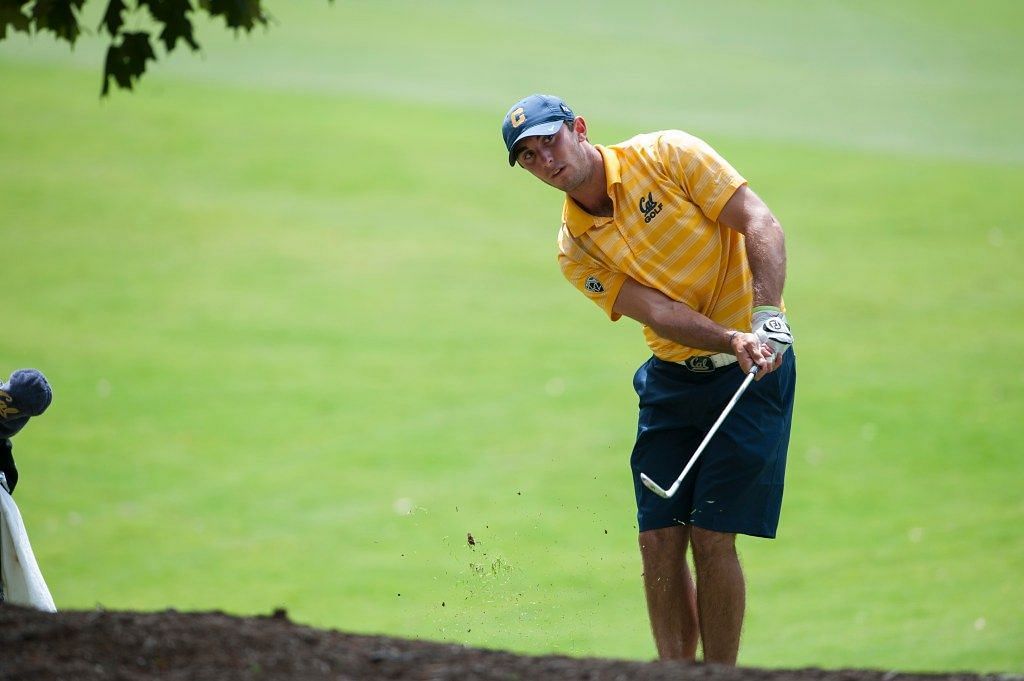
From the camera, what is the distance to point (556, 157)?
4992mm

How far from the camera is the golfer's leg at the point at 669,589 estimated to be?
17.0 feet

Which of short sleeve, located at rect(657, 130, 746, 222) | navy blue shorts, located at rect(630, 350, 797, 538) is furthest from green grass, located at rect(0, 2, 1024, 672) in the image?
short sleeve, located at rect(657, 130, 746, 222)

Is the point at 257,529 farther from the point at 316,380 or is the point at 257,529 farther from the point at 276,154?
the point at 276,154

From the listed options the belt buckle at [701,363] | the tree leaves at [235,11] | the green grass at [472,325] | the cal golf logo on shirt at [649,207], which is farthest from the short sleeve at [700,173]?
the green grass at [472,325]

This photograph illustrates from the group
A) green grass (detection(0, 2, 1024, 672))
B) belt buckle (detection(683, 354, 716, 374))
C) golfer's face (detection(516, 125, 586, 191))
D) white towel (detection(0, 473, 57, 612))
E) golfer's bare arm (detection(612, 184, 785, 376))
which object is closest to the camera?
golfer's bare arm (detection(612, 184, 785, 376))

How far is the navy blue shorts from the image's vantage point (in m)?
4.97

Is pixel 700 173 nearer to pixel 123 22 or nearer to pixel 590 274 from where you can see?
pixel 590 274

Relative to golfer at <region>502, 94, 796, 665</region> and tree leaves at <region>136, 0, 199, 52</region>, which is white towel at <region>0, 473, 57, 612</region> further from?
golfer at <region>502, 94, 796, 665</region>

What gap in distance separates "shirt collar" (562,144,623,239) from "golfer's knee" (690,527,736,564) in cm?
112

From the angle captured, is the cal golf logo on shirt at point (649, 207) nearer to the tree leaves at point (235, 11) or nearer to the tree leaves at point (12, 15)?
the tree leaves at point (235, 11)

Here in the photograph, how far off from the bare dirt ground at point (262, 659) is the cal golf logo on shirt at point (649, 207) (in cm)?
184

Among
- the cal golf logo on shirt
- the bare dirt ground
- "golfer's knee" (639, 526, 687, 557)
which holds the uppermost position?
the cal golf logo on shirt

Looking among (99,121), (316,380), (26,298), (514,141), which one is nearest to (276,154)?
(99,121)

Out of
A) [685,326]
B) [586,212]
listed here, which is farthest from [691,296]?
[586,212]
